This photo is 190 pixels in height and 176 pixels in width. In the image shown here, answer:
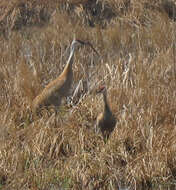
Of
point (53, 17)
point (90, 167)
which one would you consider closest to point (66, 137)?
point (90, 167)

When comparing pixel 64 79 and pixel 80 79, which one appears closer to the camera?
pixel 64 79

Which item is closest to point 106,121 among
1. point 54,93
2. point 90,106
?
point 90,106

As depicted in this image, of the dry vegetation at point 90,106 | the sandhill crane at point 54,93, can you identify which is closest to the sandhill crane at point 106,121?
the dry vegetation at point 90,106

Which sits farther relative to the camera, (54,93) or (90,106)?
(90,106)

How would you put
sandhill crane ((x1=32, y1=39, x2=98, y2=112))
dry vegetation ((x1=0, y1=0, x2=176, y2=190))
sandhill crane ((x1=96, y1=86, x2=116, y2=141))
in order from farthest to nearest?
sandhill crane ((x1=32, y1=39, x2=98, y2=112))
sandhill crane ((x1=96, y1=86, x2=116, y2=141))
dry vegetation ((x1=0, y1=0, x2=176, y2=190))

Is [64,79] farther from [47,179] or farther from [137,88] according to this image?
[47,179]

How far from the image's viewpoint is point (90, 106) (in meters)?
7.20

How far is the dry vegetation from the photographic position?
234 inches

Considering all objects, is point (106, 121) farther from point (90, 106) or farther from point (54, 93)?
point (54, 93)

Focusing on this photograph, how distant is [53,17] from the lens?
1036 cm

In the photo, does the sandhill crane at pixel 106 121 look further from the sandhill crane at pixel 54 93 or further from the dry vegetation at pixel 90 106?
the sandhill crane at pixel 54 93

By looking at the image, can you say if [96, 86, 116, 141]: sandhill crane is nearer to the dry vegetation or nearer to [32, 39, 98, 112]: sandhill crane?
the dry vegetation

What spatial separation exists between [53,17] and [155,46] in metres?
2.41

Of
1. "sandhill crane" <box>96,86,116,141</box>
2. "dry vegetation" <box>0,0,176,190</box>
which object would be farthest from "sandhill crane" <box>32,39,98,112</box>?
"sandhill crane" <box>96,86,116,141</box>
